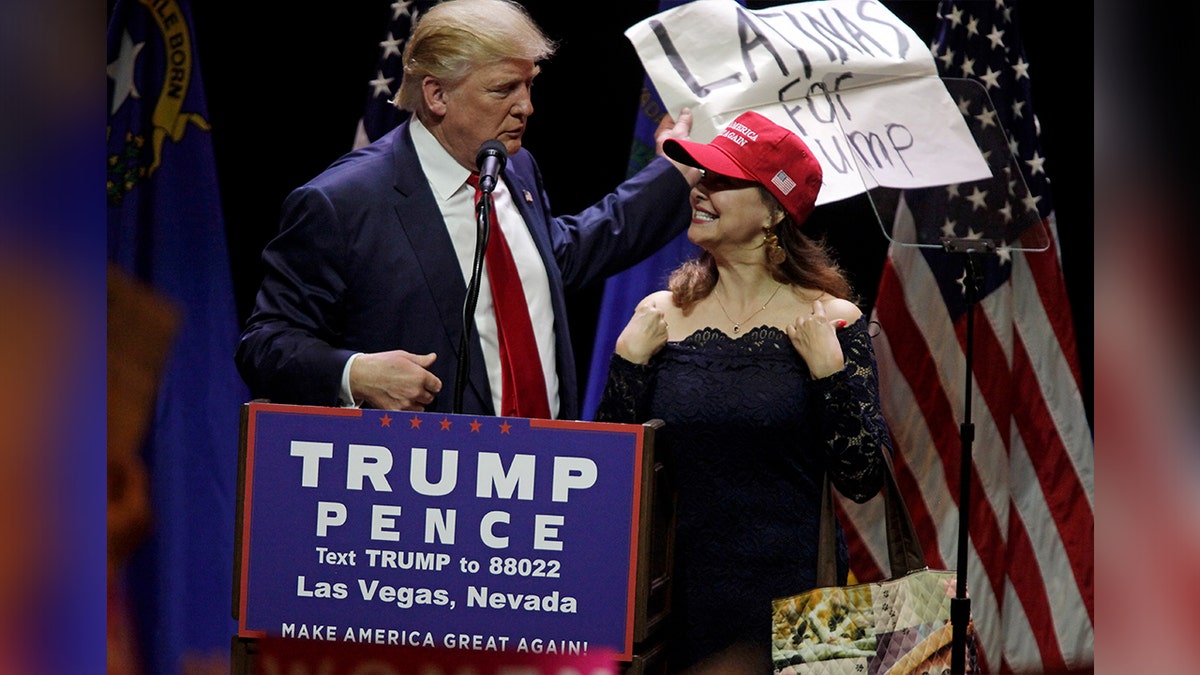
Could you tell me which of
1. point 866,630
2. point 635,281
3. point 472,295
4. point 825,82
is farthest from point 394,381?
point 635,281

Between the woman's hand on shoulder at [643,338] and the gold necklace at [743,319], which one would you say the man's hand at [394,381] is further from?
the gold necklace at [743,319]

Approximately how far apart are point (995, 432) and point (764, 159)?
1713mm

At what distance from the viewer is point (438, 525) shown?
1944mm

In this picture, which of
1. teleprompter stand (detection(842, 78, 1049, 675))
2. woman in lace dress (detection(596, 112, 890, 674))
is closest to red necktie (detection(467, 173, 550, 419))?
woman in lace dress (detection(596, 112, 890, 674))

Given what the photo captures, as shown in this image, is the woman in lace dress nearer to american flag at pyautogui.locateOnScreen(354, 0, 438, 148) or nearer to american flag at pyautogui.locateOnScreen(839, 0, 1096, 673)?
american flag at pyautogui.locateOnScreen(839, 0, 1096, 673)

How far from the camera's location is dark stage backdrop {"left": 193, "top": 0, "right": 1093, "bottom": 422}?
3744 mm

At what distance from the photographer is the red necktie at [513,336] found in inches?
111

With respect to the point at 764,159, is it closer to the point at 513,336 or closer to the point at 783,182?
the point at 783,182

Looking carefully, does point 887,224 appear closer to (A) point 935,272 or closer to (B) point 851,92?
(B) point 851,92

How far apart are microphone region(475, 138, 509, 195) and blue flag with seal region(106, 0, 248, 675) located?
74.6 inches

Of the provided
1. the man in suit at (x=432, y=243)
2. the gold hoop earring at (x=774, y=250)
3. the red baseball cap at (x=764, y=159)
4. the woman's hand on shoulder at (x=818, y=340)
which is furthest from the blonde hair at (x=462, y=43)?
the woman's hand on shoulder at (x=818, y=340)

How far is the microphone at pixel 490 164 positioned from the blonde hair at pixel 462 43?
63cm

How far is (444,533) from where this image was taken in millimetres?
1944
